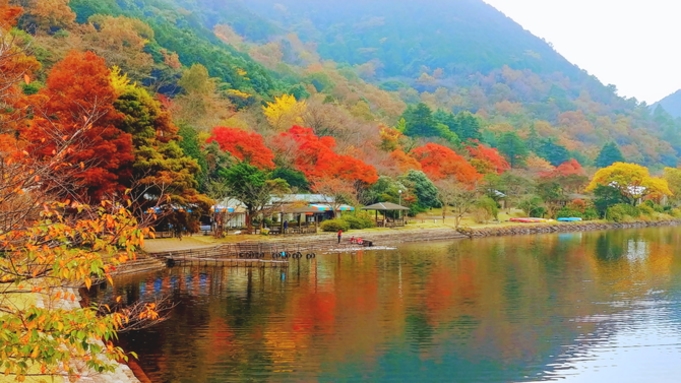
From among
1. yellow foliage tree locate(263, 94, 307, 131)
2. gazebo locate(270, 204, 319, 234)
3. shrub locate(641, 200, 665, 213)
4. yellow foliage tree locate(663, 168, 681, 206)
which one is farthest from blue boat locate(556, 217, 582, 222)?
gazebo locate(270, 204, 319, 234)

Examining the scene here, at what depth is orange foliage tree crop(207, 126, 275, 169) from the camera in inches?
1490

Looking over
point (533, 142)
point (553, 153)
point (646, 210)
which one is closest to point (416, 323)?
point (646, 210)

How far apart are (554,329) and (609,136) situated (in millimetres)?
111427

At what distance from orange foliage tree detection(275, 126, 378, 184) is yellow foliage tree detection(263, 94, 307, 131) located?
29.8 feet

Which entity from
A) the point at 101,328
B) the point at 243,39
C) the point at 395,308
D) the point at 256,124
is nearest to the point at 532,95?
the point at 243,39

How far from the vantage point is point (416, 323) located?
15.7m

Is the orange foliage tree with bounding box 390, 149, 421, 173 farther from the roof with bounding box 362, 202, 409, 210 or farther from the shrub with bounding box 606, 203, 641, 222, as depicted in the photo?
the shrub with bounding box 606, 203, 641, 222

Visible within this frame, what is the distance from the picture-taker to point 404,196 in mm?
44375

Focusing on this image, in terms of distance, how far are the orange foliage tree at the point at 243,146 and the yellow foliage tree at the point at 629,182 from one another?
1317 inches

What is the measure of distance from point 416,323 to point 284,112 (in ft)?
142

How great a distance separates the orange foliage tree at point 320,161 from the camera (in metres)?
40.6

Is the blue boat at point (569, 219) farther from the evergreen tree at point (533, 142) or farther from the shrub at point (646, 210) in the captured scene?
the evergreen tree at point (533, 142)

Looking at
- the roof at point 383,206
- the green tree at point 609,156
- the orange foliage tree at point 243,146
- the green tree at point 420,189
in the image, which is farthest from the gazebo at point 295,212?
the green tree at point 609,156

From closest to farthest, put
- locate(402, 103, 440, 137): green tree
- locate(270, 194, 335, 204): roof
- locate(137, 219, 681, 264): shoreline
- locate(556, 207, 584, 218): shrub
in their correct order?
locate(137, 219, 681, 264): shoreline < locate(270, 194, 335, 204): roof < locate(556, 207, 584, 218): shrub < locate(402, 103, 440, 137): green tree
